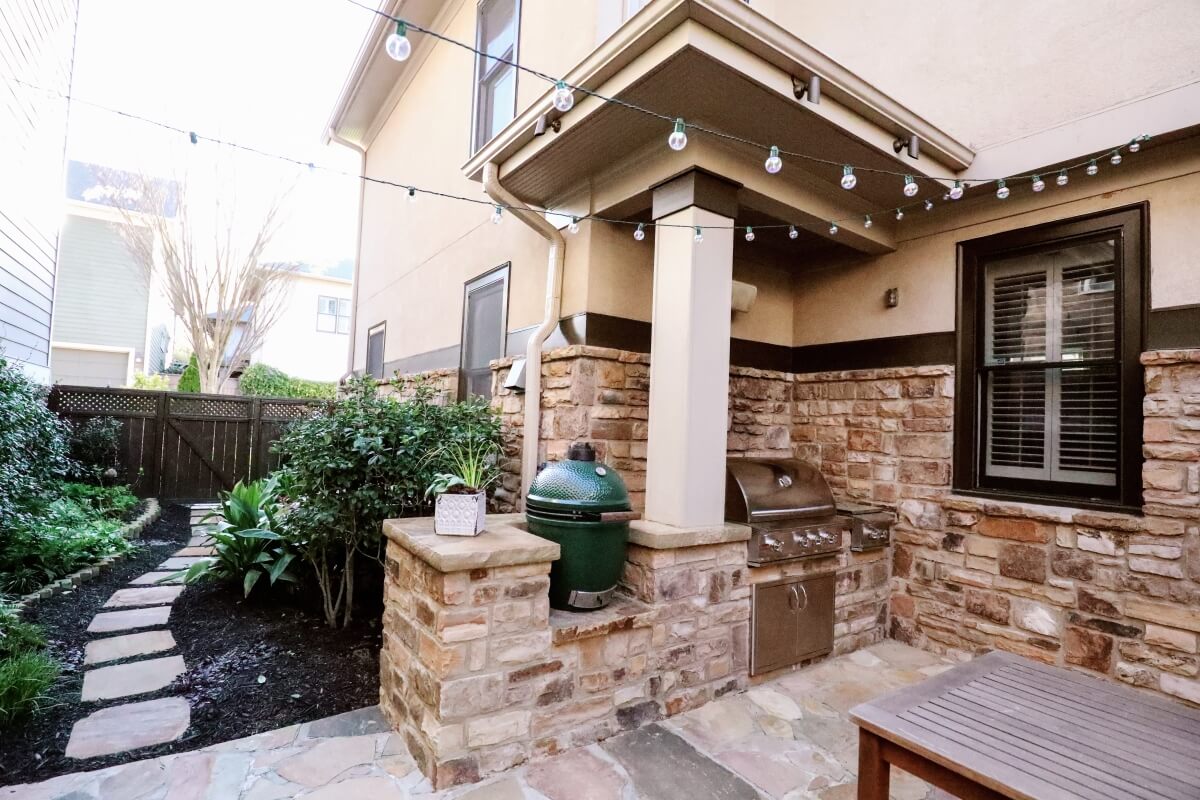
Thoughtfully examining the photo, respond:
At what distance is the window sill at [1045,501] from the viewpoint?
118 inches

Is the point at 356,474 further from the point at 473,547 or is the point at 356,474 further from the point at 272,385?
the point at 272,385

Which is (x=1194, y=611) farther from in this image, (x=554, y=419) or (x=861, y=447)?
(x=554, y=419)

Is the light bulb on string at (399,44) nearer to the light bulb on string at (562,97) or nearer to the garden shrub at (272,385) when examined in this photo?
the light bulb on string at (562,97)

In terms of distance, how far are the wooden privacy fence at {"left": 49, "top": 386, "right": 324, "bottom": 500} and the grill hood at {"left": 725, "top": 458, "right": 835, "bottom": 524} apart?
5.50m

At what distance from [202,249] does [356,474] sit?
10.4m

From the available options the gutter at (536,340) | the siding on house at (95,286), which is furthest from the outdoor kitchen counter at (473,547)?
the siding on house at (95,286)

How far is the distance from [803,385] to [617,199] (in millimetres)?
2141

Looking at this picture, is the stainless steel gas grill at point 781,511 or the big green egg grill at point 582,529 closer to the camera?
the big green egg grill at point 582,529

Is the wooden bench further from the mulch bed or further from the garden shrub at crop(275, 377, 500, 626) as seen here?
the garden shrub at crop(275, 377, 500, 626)

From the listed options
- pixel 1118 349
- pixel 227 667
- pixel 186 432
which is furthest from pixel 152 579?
pixel 1118 349

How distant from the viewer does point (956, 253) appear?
3.68 meters

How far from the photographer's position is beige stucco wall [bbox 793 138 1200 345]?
2836 millimetres

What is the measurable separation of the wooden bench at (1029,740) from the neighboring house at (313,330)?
1446cm

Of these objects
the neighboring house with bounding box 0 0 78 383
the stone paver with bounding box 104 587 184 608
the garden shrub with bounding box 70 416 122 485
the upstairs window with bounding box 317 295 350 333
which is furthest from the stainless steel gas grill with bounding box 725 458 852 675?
the upstairs window with bounding box 317 295 350 333
